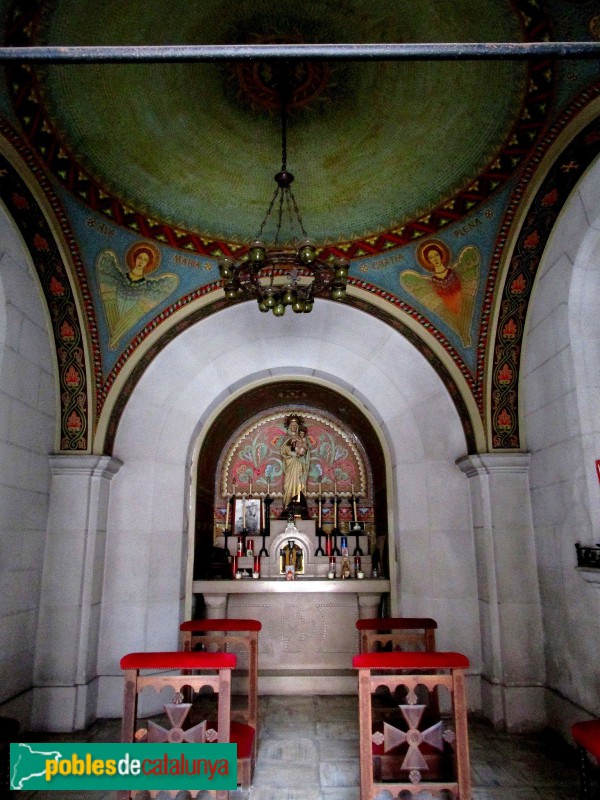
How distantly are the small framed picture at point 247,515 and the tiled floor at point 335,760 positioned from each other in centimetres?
266

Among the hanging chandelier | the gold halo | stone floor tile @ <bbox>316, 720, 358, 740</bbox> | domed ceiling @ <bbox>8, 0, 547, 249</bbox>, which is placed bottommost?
stone floor tile @ <bbox>316, 720, 358, 740</bbox>

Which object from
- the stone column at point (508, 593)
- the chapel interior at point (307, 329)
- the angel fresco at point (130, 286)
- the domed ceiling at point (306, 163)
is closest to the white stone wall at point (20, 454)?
the chapel interior at point (307, 329)

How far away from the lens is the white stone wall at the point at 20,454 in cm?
553

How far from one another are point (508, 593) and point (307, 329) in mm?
3939

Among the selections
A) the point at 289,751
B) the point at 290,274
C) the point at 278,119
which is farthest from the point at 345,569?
the point at 278,119

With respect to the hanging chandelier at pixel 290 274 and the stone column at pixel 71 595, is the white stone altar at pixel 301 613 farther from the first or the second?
the hanging chandelier at pixel 290 274

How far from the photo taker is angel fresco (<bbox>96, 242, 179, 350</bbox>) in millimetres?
6379

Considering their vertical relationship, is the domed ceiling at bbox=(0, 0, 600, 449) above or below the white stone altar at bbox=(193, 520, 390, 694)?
above

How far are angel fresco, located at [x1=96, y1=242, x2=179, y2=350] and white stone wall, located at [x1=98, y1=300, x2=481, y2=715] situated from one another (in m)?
0.58

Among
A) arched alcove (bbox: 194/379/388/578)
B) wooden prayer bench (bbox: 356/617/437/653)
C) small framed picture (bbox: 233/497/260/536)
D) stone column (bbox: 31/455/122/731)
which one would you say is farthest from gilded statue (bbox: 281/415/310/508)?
wooden prayer bench (bbox: 356/617/437/653)

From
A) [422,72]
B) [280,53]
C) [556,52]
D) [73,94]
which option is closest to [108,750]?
[280,53]

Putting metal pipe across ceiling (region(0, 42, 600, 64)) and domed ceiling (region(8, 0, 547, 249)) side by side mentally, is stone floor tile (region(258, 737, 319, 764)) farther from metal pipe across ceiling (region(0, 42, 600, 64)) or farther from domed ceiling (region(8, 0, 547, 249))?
metal pipe across ceiling (region(0, 42, 600, 64))

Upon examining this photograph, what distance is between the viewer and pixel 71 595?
625cm

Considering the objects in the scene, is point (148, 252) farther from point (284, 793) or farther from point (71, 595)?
point (284, 793)
